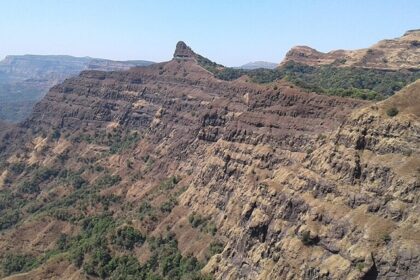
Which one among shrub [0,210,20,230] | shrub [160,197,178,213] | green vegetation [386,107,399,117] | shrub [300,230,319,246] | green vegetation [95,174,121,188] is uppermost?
green vegetation [386,107,399,117]

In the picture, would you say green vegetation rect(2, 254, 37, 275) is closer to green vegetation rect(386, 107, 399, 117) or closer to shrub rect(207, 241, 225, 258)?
shrub rect(207, 241, 225, 258)

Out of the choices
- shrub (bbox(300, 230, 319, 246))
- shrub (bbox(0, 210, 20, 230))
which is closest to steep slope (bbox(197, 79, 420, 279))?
shrub (bbox(300, 230, 319, 246))

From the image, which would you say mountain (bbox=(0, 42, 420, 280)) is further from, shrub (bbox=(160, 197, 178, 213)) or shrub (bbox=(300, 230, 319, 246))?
shrub (bbox=(160, 197, 178, 213))

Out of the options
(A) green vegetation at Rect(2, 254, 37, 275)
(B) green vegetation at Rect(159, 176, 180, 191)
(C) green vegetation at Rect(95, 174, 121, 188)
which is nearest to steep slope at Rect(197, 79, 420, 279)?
(B) green vegetation at Rect(159, 176, 180, 191)

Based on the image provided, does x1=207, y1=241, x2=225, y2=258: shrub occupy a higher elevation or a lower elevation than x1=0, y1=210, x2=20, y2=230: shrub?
higher

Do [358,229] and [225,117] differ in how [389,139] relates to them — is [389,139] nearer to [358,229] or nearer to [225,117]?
[358,229]

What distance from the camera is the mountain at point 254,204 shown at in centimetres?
8362

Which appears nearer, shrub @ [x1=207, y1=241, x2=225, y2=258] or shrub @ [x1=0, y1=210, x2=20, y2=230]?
shrub @ [x1=207, y1=241, x2=225, y2=258]

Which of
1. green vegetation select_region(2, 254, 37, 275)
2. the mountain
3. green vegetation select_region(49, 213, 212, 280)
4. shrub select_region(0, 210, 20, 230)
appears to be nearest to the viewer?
the mountain

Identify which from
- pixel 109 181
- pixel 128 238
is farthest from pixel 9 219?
pixel 128 238

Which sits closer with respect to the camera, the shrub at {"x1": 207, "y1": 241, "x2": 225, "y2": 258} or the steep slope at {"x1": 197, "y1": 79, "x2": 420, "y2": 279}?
the steep slope at {"x1": 197, "y1": 79, "x2": 420, "y2": 279}

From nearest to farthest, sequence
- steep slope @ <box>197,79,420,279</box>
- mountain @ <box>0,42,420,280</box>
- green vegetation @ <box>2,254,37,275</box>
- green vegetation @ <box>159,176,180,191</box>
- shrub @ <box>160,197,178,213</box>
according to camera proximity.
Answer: steep slope @ <box>197,79,420,279</box> < mountain @ <box>0,42,420,280</box> < shrub @ <box>160,197,178,213</box> < green vegetation @ <box>2,254,37,275</box> < green vegetation @ <box>159,176,180,191</box>

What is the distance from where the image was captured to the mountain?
83625 millimetres

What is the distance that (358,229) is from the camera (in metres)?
83.3
